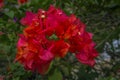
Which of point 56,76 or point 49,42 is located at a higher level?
point 49,42

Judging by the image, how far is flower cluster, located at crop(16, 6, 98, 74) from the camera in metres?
2.00

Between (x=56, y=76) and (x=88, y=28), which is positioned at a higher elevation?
(x=56, y=76)

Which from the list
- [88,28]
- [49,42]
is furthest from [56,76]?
[88,28]

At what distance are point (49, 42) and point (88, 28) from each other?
1.62 metres

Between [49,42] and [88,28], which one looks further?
[88,28]

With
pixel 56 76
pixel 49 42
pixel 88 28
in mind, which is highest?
pixel 49 42

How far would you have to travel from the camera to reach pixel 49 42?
2.00 metres

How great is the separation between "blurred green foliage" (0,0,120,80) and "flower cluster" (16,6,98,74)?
0.23ft

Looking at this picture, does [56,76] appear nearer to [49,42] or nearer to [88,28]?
[49,42]

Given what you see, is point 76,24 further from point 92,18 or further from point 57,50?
point 92,18

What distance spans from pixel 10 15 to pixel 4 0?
1.33 feet

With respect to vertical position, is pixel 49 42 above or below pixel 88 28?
above

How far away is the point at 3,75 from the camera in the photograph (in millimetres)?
2900

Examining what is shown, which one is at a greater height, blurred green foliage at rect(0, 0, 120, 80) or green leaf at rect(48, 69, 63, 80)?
green leaf at rect(48, 69, 63, 80)
